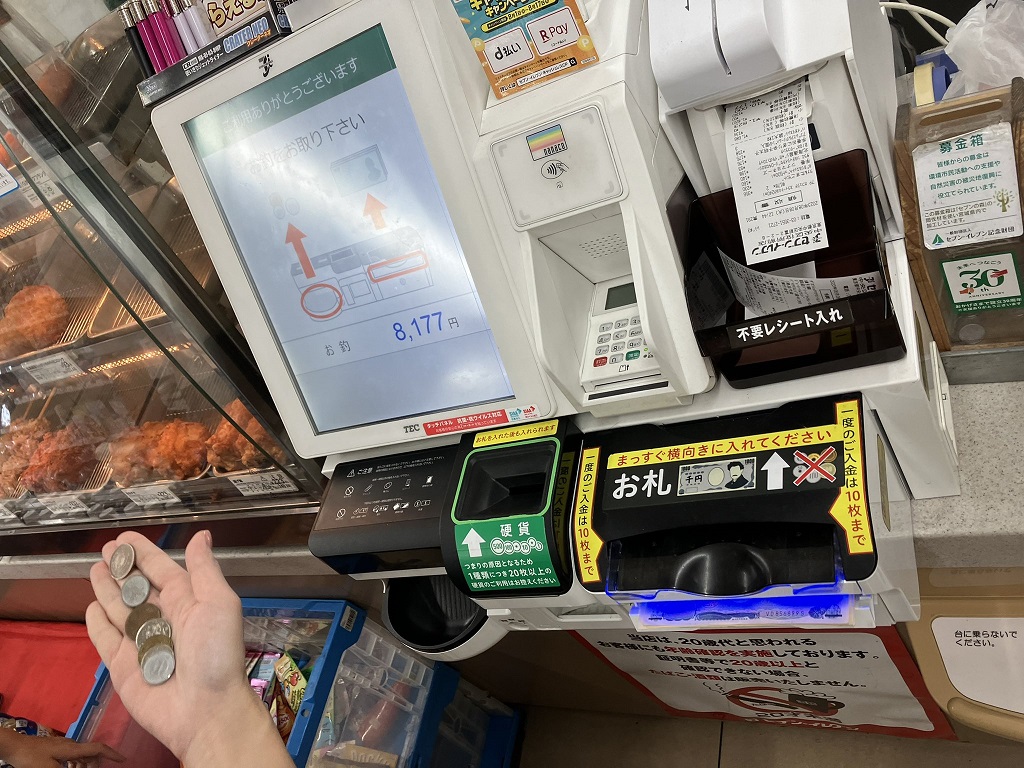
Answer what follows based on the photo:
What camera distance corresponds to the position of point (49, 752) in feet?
6.84

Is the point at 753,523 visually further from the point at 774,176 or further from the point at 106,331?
the point at 106,331

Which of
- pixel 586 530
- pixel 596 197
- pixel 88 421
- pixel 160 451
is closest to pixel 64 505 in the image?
pixel 88 421

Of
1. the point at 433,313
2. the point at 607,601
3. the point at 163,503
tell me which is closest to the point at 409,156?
the point at 433,313

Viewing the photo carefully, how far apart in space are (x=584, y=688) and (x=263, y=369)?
1500 mm

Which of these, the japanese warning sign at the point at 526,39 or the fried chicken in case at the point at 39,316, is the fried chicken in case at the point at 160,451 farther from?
the japanese warning sign at the point at 526,39

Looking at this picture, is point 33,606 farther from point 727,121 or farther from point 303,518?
point 727,121

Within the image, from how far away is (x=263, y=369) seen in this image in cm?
143

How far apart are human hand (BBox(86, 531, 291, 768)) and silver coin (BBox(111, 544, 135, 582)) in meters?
0.11

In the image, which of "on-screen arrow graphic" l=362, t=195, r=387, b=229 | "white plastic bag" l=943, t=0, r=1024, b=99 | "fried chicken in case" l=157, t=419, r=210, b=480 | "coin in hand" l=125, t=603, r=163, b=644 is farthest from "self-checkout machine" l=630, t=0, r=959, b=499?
"fried chicken in case" l=157, t=419, r=210, b=480

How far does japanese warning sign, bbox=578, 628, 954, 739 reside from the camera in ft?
5.14

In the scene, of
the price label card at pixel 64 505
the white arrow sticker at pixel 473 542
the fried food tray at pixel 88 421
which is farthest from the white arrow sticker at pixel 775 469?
the price label card at pixel 64 505

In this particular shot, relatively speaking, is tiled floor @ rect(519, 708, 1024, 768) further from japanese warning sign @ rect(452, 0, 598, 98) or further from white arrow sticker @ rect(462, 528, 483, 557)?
japanese warning sign @ rect(452, 0, 598, 98)

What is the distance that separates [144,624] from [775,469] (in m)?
1.17

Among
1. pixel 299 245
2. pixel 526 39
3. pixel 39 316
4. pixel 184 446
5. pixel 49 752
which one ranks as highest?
pixel 526 39
